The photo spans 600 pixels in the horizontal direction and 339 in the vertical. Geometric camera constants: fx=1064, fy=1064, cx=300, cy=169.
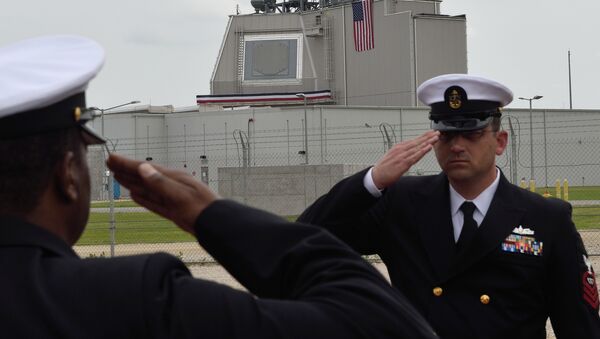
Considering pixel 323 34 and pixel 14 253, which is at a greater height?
pixel 323 34

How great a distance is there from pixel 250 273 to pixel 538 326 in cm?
218

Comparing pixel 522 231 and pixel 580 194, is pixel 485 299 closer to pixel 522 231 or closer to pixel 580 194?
pixel 522 231

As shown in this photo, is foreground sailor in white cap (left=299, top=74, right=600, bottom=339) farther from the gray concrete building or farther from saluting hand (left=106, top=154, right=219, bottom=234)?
the gray concrete building

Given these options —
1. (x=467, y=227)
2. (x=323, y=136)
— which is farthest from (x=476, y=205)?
(x=323, y=136)

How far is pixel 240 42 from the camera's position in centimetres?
6706

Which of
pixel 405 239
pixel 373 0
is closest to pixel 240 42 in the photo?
pixel 373 0

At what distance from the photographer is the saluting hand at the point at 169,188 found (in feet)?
5.36

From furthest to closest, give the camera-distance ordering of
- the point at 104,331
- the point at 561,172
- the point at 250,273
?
the point at 561,172, the point at 250,273, the point at 104,331

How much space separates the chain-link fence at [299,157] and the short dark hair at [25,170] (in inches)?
698

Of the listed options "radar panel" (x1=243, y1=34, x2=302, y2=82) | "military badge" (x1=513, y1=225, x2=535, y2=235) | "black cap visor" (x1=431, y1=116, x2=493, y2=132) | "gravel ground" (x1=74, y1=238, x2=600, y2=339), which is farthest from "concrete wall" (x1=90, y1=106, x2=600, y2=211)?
"military badge" (x1=513, y1=225, x2=535, y2=235)

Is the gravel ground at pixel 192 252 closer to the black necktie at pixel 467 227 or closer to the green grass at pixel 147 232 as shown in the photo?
the green grass at pixel 147 232

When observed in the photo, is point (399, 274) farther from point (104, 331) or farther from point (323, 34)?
point (323, 34)

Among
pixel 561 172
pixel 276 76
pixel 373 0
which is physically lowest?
pixel 561 172

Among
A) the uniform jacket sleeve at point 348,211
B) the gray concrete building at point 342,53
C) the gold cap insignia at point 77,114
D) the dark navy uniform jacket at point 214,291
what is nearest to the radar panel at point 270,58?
the gray concrete building at point 342,53
